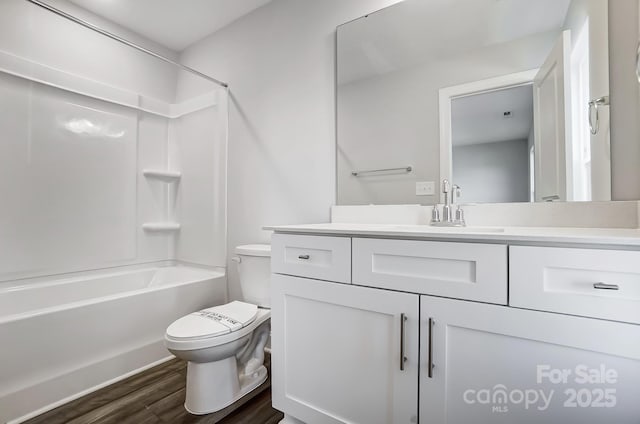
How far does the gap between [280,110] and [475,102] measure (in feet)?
4.00

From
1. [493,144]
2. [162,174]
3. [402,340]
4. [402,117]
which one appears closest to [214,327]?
[402,340]

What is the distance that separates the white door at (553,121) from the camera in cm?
119

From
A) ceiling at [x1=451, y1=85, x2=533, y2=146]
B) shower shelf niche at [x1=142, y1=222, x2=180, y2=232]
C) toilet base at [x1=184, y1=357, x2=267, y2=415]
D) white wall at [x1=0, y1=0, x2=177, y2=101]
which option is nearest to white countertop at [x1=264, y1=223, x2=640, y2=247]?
ceiling at [x1=451, y1=85, x2=533, y2=146]

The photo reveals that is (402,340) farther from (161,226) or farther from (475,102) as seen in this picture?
(161,226)

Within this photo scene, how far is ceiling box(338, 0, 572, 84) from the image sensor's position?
4.13ft

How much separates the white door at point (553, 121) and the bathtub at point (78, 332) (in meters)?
2.17

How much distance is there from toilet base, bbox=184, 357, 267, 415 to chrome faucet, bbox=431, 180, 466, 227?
128 centimetres

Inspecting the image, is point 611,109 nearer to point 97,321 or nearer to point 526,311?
point 526,311

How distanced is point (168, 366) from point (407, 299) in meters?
1.71

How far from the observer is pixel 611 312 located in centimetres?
74

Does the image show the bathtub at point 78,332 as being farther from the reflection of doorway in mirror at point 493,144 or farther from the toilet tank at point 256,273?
the reflection of doorway in mirror at point 493,144

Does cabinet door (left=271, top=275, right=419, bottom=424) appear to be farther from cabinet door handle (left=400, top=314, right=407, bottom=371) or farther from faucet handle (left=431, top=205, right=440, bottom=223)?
faucet handle (left=431, top=205, right=440, bottom=223)

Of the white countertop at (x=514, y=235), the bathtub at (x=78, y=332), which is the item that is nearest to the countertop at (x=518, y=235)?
the white countertop at (x=514, y=235)

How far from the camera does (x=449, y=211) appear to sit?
4.39 ft
